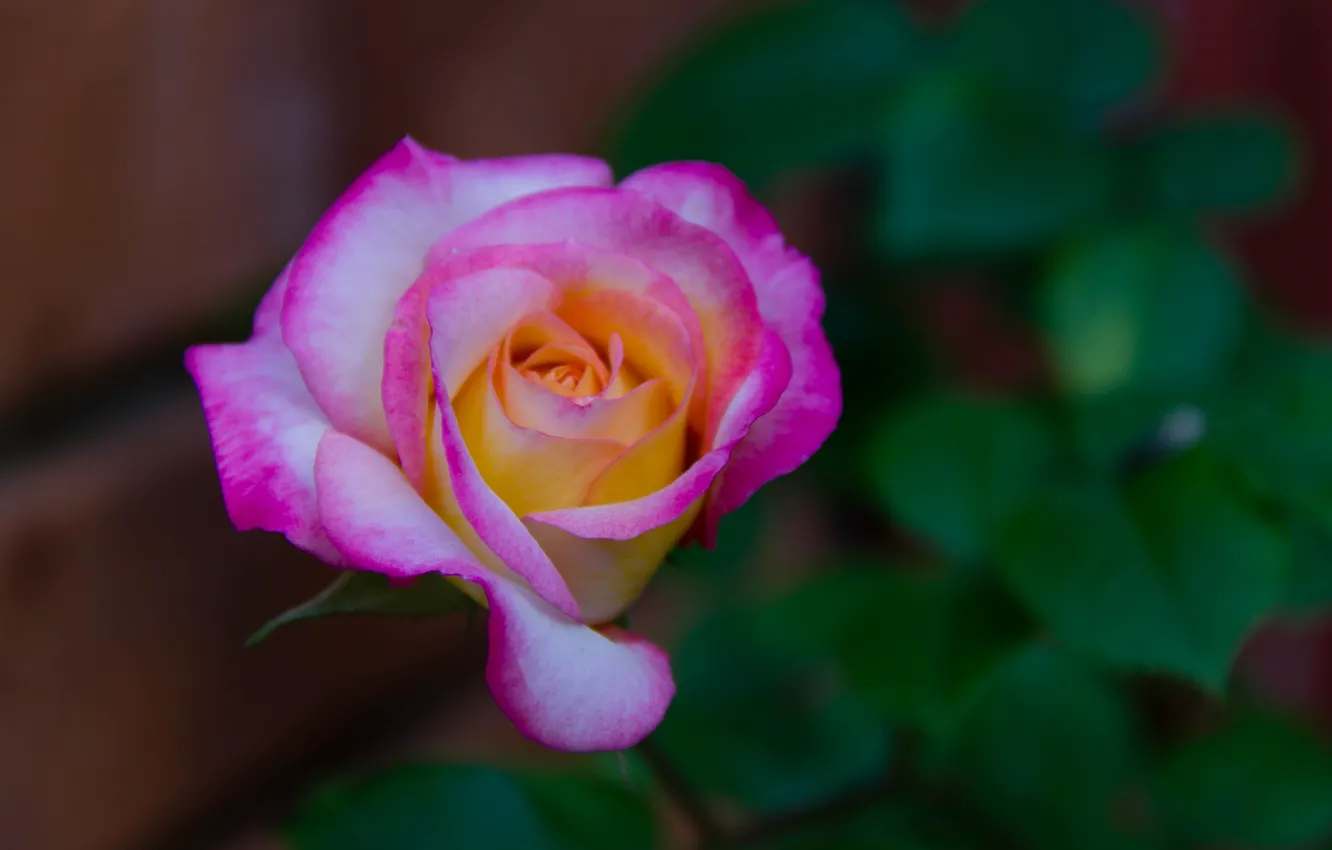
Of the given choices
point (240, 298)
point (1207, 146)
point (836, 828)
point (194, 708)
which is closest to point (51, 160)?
point (240, 298)

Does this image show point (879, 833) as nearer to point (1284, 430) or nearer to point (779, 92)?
point (1284, 430)

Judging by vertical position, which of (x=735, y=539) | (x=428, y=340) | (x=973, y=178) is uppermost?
(x=428, y=340)

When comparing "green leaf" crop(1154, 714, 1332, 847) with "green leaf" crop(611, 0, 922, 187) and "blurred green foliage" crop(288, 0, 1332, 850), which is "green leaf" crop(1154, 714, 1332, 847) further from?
"green leaf" crop(611, 0, 922, 187)

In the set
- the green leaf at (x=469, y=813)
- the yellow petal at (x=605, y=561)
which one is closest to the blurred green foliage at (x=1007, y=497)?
the green leaf at (x=469, y=813)

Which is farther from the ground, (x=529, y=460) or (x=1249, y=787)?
(x=529, y=460)

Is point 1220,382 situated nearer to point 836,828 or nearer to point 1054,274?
point 1054,274

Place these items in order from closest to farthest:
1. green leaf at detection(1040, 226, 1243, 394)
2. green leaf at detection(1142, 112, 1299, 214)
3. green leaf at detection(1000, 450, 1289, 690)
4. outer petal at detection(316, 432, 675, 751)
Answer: outer petal at detection(316, 432, 675, 751) → green leaf at detection(1000, 450, 1289, 690) → green leaf at detection(1040, 226, 1243, 394) → green leaf at detection(1142, 112, 1299, 214)

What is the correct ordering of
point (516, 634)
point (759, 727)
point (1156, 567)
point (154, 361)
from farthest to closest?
1. point (759, 727)
2. point (154, 361)
3. point (1156, 567)
4. point (516, 634)

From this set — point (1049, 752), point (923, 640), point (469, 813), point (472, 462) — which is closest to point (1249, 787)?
point (1049, 752)

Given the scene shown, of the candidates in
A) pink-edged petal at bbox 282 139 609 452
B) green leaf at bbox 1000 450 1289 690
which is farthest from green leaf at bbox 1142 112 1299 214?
pink-edged petal at bbox 282 139 609 452
